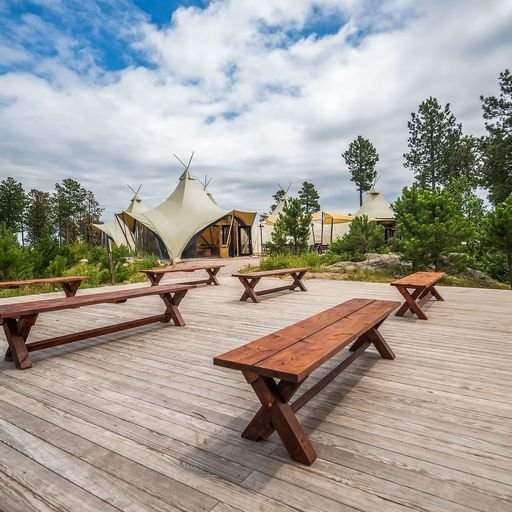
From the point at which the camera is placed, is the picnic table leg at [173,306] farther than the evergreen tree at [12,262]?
No

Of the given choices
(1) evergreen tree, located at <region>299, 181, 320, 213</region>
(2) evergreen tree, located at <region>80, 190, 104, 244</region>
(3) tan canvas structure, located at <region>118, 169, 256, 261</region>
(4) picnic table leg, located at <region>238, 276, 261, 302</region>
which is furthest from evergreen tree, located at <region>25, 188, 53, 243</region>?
(4) picnic table leg, located at <region>238, 276, 261, 302</region>

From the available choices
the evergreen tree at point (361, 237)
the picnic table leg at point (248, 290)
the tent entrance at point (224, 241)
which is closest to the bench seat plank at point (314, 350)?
the picnic table leg at point (248, 290)

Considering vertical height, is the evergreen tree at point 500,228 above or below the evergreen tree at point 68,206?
below

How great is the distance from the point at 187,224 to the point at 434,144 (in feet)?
78.6

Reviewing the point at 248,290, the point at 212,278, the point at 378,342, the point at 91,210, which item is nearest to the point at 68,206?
the point at 91,210

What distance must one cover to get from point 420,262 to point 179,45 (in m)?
8.77

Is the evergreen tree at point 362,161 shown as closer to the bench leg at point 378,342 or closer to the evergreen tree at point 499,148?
the evergreen tree at point 499,148

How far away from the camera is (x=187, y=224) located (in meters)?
21.8

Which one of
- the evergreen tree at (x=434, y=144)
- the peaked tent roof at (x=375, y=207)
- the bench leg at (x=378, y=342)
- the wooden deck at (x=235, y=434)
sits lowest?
→ the wooden deck at (x=235, y=434)

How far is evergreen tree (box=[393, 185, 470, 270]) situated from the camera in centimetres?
898

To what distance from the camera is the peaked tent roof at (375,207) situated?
91.3 ft

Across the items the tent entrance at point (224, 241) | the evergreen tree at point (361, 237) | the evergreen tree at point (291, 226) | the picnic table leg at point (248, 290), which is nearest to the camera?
the picnic table leg at point (248, 290)

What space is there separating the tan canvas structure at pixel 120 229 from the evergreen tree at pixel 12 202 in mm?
14272

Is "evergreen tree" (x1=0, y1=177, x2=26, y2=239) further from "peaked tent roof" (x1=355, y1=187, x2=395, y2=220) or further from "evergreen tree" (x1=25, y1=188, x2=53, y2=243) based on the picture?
"peaked tent roof" (x1=355, y1=187, x2=395, y2=220)
